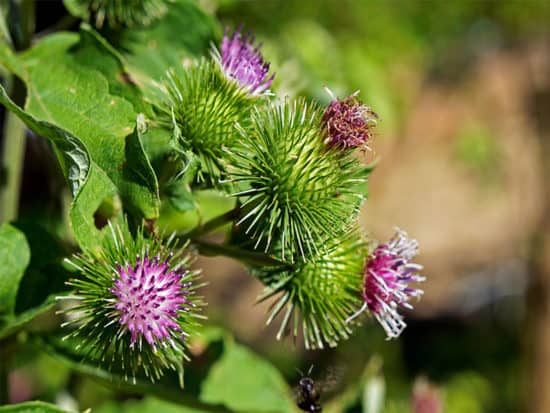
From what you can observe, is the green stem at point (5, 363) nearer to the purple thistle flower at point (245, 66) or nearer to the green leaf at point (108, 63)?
the green leaf at point (108, 63)

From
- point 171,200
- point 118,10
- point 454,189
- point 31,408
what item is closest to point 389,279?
point 171,200

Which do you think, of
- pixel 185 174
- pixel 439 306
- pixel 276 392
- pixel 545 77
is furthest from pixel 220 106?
pixel 545 77

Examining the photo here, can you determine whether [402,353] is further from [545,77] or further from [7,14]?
[7,14]

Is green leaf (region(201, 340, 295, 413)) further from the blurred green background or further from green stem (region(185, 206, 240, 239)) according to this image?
the blurred green background

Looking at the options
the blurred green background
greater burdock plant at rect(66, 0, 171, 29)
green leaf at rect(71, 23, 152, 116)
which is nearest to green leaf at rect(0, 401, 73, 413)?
green leaf at rect(71, 23, 152, 116)

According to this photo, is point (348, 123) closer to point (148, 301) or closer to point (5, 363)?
point (148, 301)
